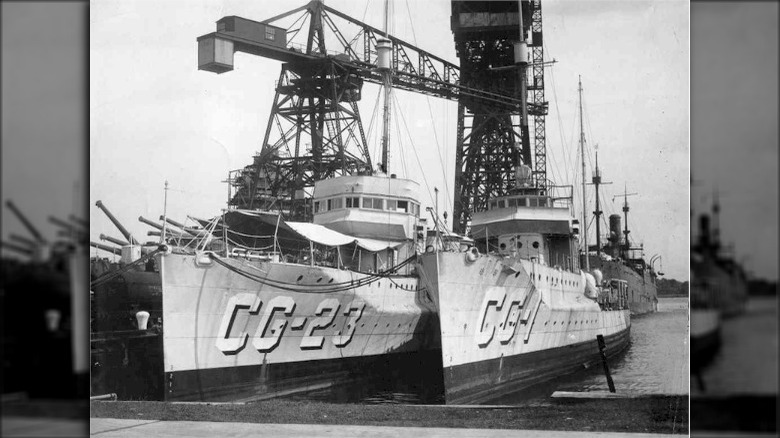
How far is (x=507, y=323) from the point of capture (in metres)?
7.25

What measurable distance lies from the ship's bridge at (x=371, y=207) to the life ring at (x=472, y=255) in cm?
52

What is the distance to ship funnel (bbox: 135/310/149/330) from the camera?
7.50 m

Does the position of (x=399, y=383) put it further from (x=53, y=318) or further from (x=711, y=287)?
(x=53, y=318)

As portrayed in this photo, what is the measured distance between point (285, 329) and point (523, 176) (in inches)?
96.5

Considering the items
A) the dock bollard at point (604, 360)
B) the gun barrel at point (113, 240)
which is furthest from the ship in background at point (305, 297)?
the dock bollard at point (604, 360)

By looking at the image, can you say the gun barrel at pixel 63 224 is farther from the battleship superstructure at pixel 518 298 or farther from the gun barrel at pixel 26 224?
the battleship superstructure at pixel 518 298

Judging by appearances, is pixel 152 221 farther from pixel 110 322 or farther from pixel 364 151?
pixel 364 151

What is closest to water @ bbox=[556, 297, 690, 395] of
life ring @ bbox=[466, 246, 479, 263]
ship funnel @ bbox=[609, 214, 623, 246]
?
ship funnel @ bbox=[609, 214, 623, 246]

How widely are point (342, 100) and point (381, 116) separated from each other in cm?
45

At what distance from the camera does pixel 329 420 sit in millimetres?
7148

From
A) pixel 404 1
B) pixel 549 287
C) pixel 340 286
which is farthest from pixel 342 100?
pixel 549 287

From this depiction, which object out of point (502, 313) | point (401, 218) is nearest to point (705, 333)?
point (502, 313)

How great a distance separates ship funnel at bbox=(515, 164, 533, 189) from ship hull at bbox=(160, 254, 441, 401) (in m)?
1.26

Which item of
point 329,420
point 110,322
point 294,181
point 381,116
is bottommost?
point 329,420
